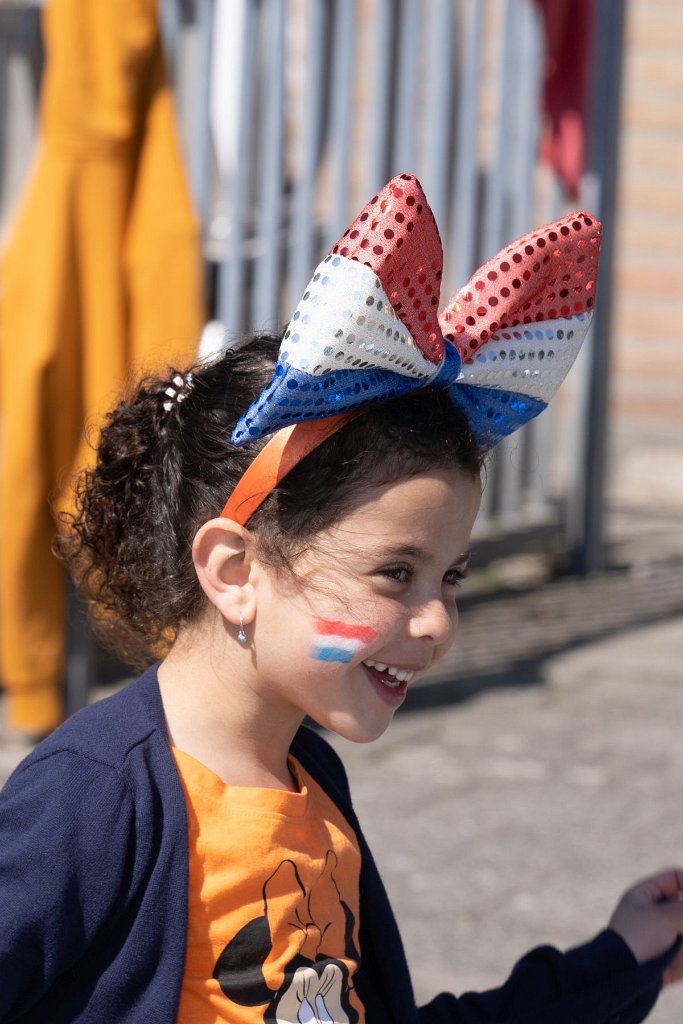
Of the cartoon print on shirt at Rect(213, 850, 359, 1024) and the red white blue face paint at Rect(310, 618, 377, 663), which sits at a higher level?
the red white blue face paint at Rect(310, 618, 377, 663)

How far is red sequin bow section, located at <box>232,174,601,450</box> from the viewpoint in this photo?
1.57 m

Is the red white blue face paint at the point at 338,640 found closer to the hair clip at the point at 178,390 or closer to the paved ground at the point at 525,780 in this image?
the hair clip at the point at 178,390

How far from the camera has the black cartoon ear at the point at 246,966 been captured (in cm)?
165

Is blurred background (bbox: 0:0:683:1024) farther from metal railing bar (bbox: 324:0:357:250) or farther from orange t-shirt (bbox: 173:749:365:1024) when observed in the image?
orange t-shirt (bbox: 173:749:365:1024)

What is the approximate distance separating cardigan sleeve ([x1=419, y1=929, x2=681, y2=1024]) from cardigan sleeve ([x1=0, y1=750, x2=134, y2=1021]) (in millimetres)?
619

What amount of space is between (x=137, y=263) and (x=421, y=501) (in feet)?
7.98

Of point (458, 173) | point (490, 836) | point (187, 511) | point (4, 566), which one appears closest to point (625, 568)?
point (458, 173)

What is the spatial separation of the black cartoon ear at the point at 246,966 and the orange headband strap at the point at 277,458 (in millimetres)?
451

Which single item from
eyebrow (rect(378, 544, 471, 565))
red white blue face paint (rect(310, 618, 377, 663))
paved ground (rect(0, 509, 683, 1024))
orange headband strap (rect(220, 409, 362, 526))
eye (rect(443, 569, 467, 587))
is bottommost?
paved ground (rect(0, 509, 683, 1024))

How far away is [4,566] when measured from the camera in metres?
3.90

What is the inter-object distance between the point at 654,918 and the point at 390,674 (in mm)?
594

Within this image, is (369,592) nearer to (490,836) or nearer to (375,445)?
(375,445)

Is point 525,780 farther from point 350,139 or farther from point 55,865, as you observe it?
point 55,865

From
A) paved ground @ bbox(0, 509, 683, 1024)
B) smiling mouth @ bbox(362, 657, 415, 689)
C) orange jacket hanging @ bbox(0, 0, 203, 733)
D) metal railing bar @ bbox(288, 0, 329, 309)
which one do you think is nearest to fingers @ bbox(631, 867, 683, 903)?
smiling mouth @ bbox(362, 657, 415, 689)
